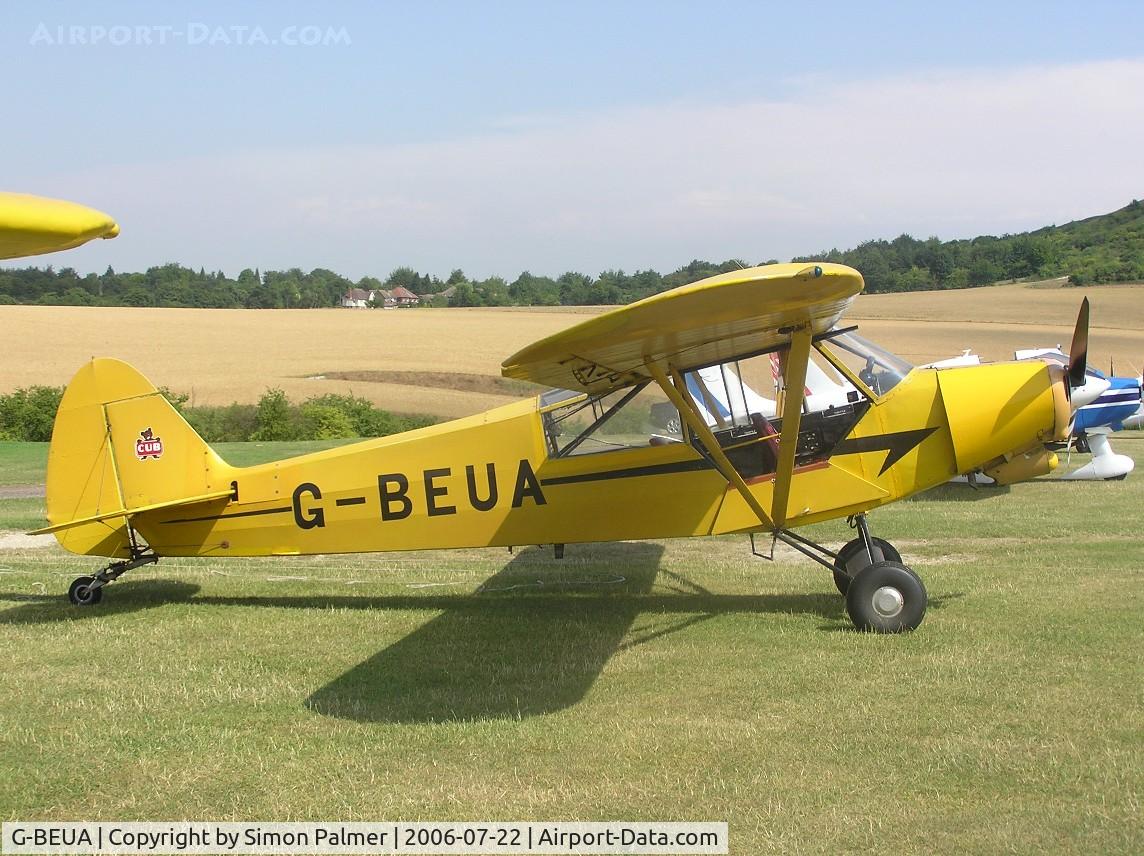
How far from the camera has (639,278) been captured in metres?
55.2

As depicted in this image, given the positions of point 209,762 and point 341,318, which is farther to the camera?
point 341,318

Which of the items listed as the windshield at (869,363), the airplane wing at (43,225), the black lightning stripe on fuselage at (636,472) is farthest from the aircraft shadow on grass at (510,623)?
the airplane wing at (43,225)

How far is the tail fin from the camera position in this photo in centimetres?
827

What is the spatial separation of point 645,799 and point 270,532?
4.72 meters

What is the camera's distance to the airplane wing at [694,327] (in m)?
5.21

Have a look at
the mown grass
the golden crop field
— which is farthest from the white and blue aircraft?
the golden crop field

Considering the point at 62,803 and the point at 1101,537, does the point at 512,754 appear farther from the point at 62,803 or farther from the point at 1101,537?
the point at 1101,537

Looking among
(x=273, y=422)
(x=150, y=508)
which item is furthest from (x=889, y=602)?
(x=273, y=422)

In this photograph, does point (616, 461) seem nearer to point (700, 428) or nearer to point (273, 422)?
point (700, 428)

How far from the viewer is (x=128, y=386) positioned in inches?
334

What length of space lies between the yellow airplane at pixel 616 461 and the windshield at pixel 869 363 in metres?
0.02

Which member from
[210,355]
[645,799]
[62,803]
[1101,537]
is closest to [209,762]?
[62,803]

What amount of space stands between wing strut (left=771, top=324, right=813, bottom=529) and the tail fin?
14.3 feet

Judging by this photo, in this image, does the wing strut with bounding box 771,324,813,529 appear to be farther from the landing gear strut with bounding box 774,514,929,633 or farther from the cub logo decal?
the cub logo decal
